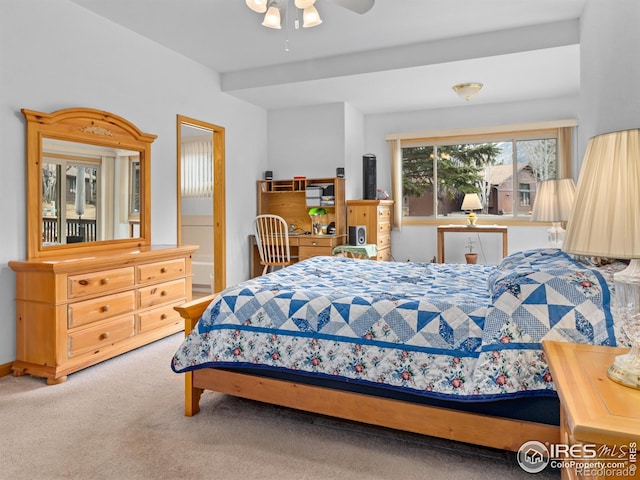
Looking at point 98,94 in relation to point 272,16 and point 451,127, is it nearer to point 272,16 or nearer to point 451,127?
point 272,16

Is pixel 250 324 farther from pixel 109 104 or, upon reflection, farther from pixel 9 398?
pixel 109 104

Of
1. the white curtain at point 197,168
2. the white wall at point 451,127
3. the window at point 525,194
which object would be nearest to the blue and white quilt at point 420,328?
the white wall at point 451,127

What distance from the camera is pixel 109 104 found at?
140 inches

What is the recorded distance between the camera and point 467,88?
184 inches

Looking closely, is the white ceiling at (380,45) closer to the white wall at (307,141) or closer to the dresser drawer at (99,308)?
the white wall at (307,141)

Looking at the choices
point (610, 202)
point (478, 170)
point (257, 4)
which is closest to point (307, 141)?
point (478, 170)

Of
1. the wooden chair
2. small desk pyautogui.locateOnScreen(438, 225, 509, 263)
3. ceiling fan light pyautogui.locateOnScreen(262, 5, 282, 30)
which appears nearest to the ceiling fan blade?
ceiling fan light pyautogui.locateOnScreen(262, 5, 282, 30)

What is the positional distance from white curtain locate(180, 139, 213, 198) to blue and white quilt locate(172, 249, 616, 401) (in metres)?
4.07

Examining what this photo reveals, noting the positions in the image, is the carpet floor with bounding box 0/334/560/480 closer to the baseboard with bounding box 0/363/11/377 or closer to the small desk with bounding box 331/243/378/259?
the baseboard with bounding box 0/363/11/377

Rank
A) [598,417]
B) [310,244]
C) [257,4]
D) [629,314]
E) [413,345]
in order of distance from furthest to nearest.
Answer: [310,244], [257,4], [413,345], [629,314], [598,417]

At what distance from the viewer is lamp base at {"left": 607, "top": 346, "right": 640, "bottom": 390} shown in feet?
3.51

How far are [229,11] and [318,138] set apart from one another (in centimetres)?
242

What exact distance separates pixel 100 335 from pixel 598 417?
2958 mm

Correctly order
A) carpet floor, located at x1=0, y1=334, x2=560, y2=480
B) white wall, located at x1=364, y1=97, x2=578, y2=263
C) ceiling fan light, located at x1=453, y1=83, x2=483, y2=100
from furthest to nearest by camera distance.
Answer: white wall, located at x1=364, y1=97, x2=578, y2=263, ceiling fan light, located at x1=453, y1=83, x2=483, y2=100, carpet floor, located at x1=0, y1=334, x2=560, y2=480
